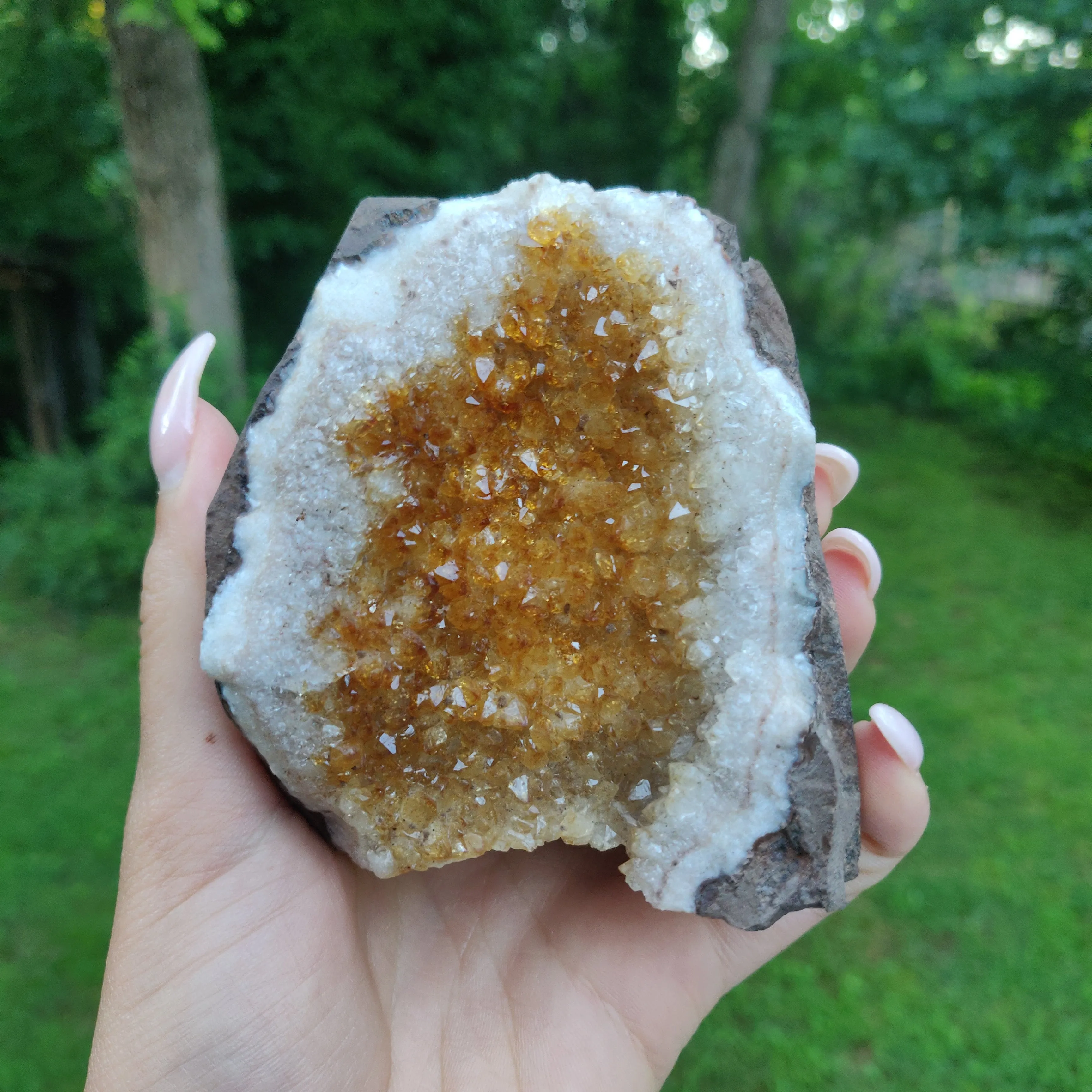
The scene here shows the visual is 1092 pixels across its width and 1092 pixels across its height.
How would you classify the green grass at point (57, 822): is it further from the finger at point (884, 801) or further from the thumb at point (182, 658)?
the finger at point (884, 801)

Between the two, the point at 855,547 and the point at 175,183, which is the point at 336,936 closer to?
the point at 855,547

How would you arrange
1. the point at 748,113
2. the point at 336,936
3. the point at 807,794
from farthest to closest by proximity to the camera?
the point at 748,113 < the point at 336,936 < the point at 807,794

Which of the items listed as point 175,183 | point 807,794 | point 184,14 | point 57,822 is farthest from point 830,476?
point 175,183

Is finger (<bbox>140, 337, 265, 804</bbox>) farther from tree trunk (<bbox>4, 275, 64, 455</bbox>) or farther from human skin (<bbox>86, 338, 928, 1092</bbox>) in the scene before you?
tree trunk (<bbox>4, 275, 64, 455</bbox>)

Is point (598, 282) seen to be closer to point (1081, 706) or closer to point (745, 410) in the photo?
point (745, 410)

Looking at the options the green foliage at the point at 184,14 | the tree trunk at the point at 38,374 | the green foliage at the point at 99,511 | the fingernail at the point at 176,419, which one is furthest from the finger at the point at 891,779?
the tree trunk at the point at 38,374

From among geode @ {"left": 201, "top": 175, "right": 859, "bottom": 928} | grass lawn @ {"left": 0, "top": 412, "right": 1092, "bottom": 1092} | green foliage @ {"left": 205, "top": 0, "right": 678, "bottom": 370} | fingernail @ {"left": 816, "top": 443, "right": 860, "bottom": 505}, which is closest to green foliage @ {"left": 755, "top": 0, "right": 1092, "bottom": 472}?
grass lawn @ {"left": 0, "top": 412, "right": 1092, "bottom": 1092}
